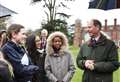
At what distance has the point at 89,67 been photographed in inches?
287

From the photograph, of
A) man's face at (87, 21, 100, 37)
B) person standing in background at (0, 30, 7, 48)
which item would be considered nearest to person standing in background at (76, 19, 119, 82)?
man's face at (87, 21, 100, 37)

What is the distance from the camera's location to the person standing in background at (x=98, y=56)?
7293 mm

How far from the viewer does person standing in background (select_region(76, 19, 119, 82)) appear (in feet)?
23.9

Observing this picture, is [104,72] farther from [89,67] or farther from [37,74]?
[37,74]

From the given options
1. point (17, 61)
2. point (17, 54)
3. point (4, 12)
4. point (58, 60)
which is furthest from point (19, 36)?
point (4, 12)

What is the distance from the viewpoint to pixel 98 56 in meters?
7.37

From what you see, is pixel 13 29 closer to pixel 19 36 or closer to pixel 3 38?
pixel 19 36

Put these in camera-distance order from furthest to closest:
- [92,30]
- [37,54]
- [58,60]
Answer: [37,54] → [58,60] → [92,30]

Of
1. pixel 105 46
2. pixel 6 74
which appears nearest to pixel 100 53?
pixel 105 46

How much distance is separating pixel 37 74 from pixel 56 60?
59 centimetres

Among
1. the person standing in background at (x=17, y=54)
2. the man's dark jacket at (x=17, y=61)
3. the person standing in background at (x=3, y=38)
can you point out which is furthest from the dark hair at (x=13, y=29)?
the person standing in background at (x=3, y=38)

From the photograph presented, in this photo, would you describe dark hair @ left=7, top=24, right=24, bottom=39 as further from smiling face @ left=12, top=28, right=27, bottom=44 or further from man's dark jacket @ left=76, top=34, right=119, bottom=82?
man's dark jacket @ left=76, top=34, right=119, bottom=82

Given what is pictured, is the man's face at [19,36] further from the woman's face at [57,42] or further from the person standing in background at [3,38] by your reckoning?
the woman's face at [57,42]

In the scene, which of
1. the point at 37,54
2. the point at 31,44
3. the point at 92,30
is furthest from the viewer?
the point at 37,54
